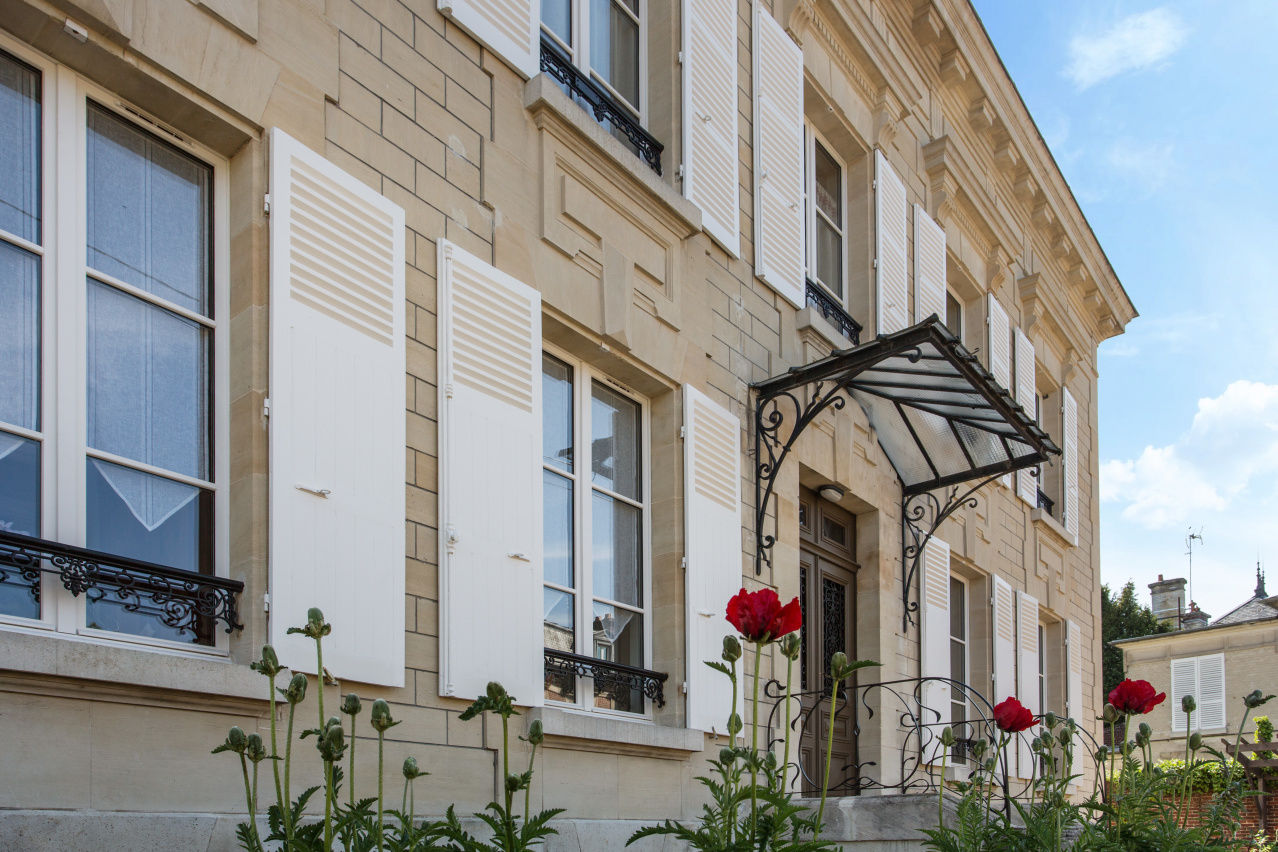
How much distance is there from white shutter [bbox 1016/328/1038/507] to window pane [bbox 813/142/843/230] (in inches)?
149

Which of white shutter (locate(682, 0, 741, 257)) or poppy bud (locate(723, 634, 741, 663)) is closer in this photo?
poppy bud (locate(723, 634, 741, 663))

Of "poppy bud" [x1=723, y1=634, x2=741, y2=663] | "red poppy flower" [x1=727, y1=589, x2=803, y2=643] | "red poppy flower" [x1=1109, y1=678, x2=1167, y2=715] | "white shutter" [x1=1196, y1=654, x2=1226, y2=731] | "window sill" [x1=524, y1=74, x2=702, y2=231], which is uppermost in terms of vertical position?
"window sill" [x1=524, y1=74, x2=702, y2=231]

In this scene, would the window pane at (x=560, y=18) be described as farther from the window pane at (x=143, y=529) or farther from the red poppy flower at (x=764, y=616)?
the red poppy flower at (x=764, y=616)

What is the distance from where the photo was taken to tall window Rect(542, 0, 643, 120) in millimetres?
6188

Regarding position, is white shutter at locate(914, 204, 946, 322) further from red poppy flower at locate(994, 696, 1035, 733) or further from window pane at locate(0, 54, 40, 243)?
window pane at locate(0, 54, 40, 243)

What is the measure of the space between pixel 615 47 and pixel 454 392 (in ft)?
8.68

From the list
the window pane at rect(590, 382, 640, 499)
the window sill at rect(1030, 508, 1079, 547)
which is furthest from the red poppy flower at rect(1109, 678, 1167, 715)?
the window sill at rect(1030, 508, 1079, 547)

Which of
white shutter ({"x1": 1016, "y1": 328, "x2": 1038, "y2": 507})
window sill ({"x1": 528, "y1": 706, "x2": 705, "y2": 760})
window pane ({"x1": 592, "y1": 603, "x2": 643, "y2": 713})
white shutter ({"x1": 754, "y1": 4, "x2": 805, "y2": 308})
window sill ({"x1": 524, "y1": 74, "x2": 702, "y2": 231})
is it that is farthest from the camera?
white shutter ({"x1": 1016, "y1": 328, "x2": 1038, "y2": 507})

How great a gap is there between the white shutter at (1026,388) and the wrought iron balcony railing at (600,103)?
644 centimetres

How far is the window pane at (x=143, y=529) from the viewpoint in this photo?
357 cm

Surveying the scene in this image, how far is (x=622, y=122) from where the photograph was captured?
6418 millimetres

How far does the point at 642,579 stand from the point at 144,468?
9.37 feet

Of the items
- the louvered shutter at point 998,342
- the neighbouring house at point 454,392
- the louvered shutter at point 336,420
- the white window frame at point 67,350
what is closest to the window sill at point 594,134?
the neighbouring house at point 454,392

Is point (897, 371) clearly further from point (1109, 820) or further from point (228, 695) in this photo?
point (228, 695)
